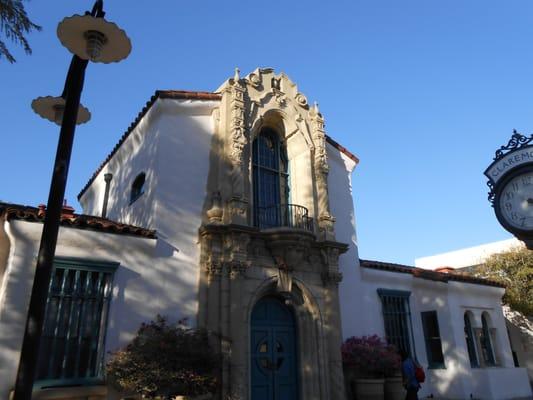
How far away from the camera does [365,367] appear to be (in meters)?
10.9

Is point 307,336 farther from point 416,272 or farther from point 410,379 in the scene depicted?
point 416,272

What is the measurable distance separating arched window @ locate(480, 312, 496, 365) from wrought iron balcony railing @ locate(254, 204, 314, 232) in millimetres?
8809

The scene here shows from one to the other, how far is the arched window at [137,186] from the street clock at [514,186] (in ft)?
27.1

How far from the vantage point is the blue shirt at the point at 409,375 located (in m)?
10.0

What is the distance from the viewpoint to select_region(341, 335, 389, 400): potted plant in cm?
1056

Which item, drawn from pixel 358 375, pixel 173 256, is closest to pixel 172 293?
pixel 173 256

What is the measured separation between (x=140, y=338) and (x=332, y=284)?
5.35 m

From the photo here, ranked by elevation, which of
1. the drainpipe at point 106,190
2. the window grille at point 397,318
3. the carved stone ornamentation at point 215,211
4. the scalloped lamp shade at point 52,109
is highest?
the drainpipe at point 106,190

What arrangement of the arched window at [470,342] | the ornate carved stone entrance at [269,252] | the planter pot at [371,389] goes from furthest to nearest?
the arched window at [470,342]
the planter pot at [371,389]
the ornate carved stone entrance at [269,252]

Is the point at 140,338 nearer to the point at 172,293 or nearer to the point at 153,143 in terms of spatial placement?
the point at 172,293

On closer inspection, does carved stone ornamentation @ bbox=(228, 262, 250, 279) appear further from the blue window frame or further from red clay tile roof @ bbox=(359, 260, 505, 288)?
red clay tile roof @ bbox=(359, 260, 505, 288)

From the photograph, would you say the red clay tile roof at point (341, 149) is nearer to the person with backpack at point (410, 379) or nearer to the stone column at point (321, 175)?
the stone column at point (321, 175)

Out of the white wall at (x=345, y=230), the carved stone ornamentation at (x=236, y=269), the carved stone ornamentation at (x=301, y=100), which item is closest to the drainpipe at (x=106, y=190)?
the carved stone ornamentation at (x=236, y=269)

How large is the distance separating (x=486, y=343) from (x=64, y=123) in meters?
16.3
